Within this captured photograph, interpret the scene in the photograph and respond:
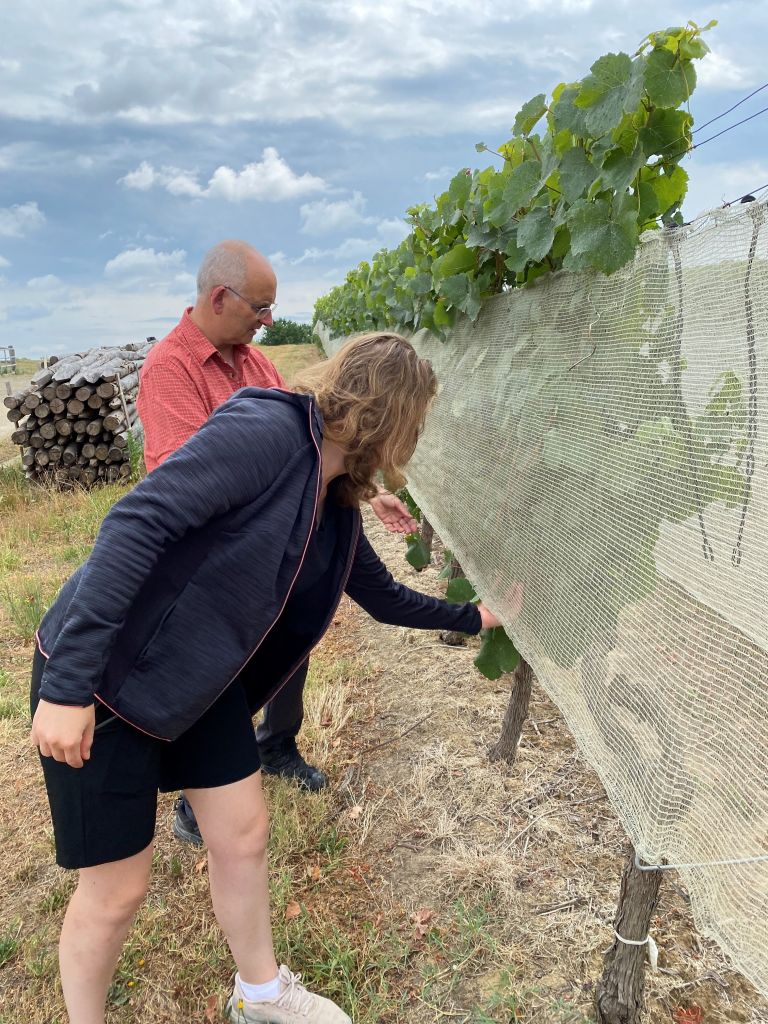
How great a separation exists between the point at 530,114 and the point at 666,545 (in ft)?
4.86

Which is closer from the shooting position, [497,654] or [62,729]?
[62,729]

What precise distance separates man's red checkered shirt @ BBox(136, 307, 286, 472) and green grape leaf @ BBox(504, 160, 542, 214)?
3.15 ft

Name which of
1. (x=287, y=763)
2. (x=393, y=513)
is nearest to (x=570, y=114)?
(x=393, y=513)

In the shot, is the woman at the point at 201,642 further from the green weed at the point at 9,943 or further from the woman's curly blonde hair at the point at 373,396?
the green weed at the point at 9,943

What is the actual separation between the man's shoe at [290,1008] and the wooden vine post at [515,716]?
45.5 inches

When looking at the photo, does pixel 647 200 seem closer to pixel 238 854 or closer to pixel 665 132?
pixel 665 132

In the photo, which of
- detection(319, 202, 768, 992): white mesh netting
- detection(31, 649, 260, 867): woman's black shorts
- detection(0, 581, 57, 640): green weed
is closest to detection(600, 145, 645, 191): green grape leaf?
detection(319, 202, 768, 992): white mesh netting

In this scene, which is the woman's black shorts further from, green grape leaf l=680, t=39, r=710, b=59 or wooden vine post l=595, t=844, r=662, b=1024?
green grape leaf l=680, t=39, r=710, b=59

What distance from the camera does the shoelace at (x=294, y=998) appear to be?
1.92 meters

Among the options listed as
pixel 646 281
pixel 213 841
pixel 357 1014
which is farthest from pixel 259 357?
pixel 357 1014

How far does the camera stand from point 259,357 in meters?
2.90

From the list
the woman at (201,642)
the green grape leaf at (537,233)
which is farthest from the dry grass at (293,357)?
the woman at (201,642)

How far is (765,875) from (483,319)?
2.28 metres

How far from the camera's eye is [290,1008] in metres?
1.92
